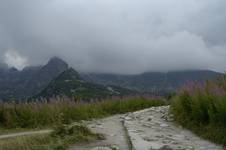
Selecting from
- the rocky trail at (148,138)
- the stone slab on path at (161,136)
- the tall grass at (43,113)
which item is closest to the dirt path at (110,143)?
the rocky trail at (148,138)

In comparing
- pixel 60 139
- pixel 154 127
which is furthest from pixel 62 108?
pixel 60 139

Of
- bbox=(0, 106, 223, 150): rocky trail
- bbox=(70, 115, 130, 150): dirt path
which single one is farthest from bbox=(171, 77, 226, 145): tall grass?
bbox=(70, 115, 130, 150): dirt path

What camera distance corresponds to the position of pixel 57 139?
30.4 feet

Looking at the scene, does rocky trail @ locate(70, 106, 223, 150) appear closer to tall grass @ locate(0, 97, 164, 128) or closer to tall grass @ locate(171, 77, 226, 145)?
tall grass @ locate(171, 77, 226, 145)

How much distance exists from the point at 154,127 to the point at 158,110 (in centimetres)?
401

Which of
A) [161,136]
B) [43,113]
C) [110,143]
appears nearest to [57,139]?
[110,143]

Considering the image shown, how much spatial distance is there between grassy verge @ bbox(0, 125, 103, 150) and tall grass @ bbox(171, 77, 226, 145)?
2.99 metres

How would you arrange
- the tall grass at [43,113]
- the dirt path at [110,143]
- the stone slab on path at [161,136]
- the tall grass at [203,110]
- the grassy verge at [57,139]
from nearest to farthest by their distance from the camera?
the stone slab on path at [161,136] < the dirt path at [110,143] < the grassy verge at [57,139] < the tall grass at [203,110] < the tall grass at [43,113]

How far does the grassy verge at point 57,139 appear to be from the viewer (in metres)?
8.80

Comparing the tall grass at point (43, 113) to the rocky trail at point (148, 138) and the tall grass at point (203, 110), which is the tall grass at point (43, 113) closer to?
the rocky trail at point (148, 138)

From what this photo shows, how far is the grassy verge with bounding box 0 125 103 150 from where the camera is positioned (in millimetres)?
8805

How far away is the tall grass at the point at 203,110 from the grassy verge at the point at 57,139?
9.83 ft

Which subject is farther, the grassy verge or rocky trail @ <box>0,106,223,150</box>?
the grassy verge

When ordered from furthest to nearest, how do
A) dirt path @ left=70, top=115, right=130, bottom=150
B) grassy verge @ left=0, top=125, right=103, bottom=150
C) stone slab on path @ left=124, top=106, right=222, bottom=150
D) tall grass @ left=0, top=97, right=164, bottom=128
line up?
tall grass @ left=0, top=97, right=164, bottom=128 → grassy verge @ left=0, top=125, right=103, bottom=150 → dirt path @ left=70, top=115, right=130, bottom=150 → stone slab on path @ left=124, top=106, right=222, bottom=150
